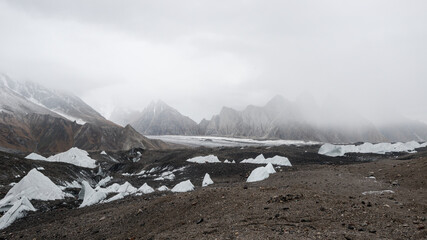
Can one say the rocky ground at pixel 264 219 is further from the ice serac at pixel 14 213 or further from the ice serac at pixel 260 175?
the ice serac at pixel 260 175

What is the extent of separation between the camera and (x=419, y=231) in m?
7.00

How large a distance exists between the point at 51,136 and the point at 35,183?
407 ft

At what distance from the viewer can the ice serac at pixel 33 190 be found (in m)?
25.5

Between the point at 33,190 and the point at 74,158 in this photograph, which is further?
the point at 74,158

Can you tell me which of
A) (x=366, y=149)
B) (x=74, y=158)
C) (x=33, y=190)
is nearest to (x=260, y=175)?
(x=33, y=190)

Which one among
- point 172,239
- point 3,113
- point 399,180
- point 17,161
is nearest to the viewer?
point 172,239

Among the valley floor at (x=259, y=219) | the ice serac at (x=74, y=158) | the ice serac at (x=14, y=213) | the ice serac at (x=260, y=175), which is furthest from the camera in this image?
the ice serac at (x=74, y=158)

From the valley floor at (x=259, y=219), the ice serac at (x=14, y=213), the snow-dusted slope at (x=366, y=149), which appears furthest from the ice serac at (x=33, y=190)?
the snow-dusted slope at (x=366, y=149)

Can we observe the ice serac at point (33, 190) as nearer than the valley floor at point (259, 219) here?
No

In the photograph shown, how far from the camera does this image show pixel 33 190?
26.8m

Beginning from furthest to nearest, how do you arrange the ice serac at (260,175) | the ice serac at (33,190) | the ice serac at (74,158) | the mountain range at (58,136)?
the mountain range at (58,136), the ice serac at (74,158), the ice serac at (260,175), the ice serac at (33,190)

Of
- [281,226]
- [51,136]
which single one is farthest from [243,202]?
[51,136]

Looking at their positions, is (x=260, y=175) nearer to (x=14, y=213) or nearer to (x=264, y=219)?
(x=264, y=219)

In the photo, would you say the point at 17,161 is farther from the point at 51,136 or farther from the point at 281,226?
the point at 51,136
